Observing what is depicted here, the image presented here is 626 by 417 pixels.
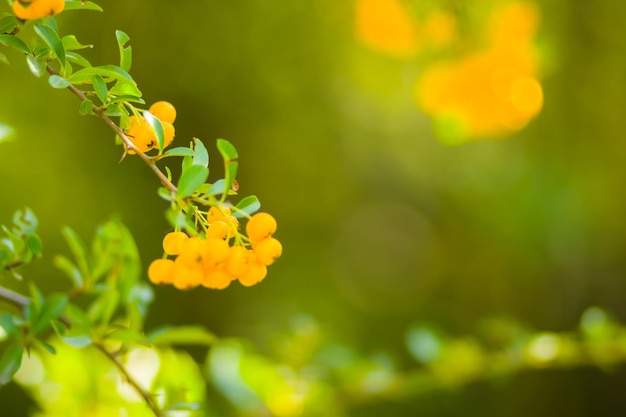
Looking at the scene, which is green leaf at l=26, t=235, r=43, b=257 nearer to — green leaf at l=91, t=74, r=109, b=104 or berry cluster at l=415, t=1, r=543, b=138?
green leaf at l=91, t=74, r=109, b=104

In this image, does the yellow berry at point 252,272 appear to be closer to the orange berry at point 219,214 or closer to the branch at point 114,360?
the orange berry at point 219,214

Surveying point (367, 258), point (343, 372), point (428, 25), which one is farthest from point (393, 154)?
point (343, 372)

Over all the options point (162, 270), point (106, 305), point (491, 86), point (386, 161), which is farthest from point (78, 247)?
point (386, 161)

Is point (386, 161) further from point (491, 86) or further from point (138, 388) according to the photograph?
point (138, 388)

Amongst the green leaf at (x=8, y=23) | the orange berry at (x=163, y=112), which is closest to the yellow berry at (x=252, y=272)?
the orange berry at (x=163, y=112)

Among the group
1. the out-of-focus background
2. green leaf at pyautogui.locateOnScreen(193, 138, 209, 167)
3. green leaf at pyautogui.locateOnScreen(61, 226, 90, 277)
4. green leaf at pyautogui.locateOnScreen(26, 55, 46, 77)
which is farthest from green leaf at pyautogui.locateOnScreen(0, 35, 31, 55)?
the out-of-focus background
